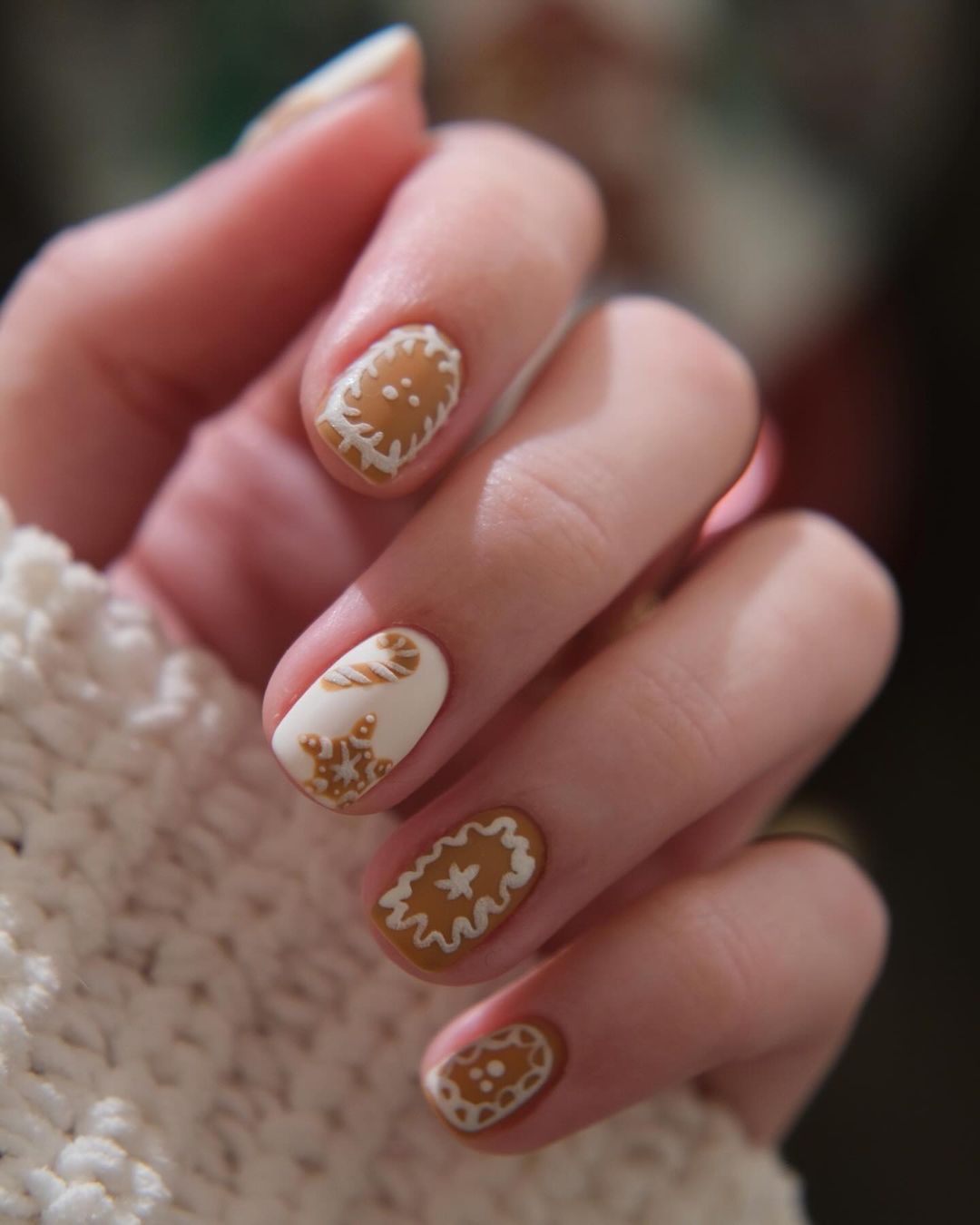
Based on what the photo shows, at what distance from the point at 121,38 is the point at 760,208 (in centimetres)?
75

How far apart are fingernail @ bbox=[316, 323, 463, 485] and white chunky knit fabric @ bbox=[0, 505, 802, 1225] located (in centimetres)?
15

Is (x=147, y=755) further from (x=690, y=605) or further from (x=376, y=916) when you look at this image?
(x=690, y=605)

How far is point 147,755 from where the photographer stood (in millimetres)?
476

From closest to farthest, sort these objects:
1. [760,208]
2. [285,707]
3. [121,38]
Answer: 1. [285,707]
2. [121,38]
3. [760,208]

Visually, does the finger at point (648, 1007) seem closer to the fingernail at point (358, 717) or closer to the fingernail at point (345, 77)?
the fingernail at point (358, 717)

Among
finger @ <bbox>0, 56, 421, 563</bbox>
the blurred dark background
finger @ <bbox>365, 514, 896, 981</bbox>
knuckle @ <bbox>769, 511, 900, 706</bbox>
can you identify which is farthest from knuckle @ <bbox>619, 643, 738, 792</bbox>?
the blurred dark background

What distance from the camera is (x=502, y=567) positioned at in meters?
0.42

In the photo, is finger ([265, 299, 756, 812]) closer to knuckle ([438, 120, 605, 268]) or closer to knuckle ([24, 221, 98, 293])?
knuckle ([438, 120, 605, 268])

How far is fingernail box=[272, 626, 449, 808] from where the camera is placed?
0.40m

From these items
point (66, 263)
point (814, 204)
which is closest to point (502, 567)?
point (66, 263)

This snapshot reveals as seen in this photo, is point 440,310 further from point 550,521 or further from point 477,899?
point 477,899

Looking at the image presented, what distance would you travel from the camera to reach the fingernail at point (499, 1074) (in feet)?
1.47

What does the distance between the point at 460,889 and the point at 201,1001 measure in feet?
0.46

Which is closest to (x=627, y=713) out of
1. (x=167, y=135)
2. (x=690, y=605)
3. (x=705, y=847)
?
(x=690, y=605)
